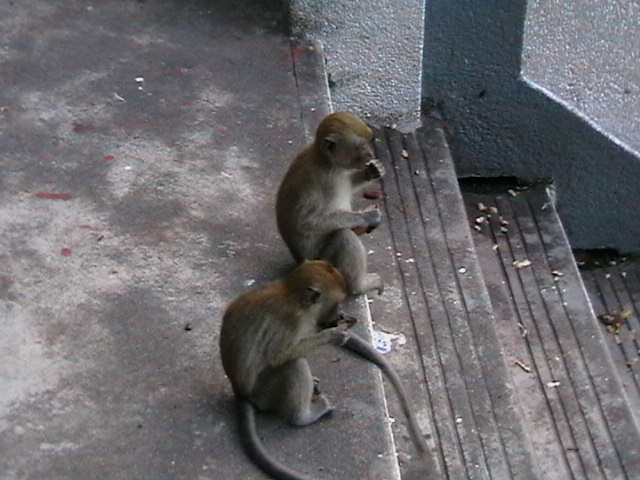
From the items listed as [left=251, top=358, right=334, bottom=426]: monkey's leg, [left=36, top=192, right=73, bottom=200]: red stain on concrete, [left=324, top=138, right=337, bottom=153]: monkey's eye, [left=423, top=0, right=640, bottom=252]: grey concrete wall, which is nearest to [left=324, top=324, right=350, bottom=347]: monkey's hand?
[left=251, top=358, right=334, bottom=426]: monkey's leg

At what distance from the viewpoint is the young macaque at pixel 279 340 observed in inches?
141

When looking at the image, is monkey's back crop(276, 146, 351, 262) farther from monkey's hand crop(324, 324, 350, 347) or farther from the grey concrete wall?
the grey concrete wall

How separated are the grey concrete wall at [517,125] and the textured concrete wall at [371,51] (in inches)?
6.1

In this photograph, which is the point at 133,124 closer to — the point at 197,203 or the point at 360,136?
the point at 197,203

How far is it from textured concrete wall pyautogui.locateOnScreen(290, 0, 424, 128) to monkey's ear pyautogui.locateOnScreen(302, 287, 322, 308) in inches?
103

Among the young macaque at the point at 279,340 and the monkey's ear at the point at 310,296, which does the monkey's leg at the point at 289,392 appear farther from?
the monkey's ear at the point at 310,296

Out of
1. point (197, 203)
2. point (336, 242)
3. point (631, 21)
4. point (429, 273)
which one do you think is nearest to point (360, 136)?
point (336, 242)

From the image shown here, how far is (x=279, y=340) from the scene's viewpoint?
3.62 m

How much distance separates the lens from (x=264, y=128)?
17.3 ft

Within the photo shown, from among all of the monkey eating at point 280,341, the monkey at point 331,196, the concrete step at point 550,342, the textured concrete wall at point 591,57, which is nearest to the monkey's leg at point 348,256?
the monkey at point 331,196

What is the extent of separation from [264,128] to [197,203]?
2.06 feet

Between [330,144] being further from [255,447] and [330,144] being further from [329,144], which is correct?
[255,447]

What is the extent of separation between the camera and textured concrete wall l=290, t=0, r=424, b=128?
593cm

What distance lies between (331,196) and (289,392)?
857 mm
